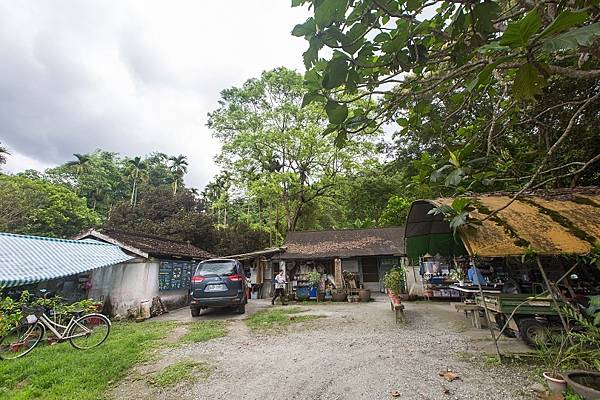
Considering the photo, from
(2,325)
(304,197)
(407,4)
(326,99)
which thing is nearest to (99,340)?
(2,325)

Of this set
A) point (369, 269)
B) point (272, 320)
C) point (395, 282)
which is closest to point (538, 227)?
point (272, 320)

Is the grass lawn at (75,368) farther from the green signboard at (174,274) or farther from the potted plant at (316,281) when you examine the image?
the potted plant at (316,281)

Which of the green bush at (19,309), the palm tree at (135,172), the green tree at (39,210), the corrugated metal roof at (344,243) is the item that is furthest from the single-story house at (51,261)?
the palm tree at (135,172)

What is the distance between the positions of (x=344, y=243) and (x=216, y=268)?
876cm

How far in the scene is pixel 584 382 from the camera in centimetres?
300

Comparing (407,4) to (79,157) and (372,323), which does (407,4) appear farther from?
(79,157)

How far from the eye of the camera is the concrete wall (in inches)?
401

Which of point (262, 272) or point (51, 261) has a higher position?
point (51, 261)

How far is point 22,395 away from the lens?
142 inches

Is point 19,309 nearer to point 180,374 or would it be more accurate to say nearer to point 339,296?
point 180,374

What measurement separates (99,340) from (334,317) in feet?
19.3

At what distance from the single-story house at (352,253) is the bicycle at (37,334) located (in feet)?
31.0

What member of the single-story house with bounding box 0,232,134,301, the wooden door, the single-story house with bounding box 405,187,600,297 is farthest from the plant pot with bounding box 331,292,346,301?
the single-story house with bounding box 0,232,134,301

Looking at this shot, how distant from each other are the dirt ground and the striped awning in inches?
155
